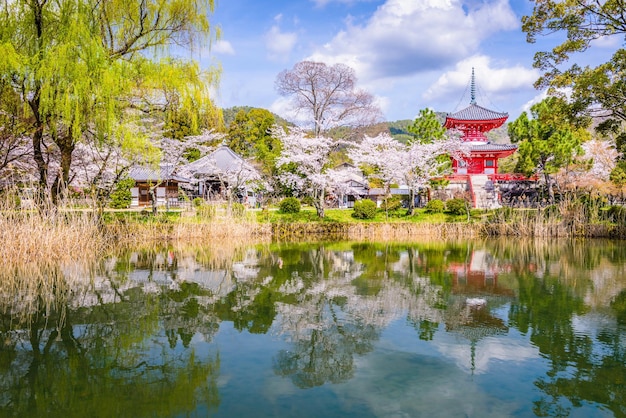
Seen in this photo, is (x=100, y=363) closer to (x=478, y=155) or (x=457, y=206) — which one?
(x=457, y=206)

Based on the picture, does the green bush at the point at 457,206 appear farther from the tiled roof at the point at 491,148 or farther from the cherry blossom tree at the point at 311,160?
the cherry blossom tree at the point at 311,160

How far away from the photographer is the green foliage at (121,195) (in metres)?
22.8

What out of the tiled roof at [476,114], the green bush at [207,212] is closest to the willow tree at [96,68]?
the green bush at [207,212]

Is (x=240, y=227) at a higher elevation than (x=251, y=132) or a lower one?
lower

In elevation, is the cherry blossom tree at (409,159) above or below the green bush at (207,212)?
above

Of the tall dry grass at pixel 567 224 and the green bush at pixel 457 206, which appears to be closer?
the tall dry grass at pixel 567 224

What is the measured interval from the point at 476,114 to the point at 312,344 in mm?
25429

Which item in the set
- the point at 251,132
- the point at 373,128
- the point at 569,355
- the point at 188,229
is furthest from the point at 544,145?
the point at 251,132

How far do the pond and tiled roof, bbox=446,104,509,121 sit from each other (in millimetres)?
18725

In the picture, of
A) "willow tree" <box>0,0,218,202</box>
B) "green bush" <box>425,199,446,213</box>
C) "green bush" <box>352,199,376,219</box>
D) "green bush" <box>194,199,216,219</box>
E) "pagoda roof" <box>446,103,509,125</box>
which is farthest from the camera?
"pagoda roof" <box>446,103,509,125</box>

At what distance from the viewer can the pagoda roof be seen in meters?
26.7

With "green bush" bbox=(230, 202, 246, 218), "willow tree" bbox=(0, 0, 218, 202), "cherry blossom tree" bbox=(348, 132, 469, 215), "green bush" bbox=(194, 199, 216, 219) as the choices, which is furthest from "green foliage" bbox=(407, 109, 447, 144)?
"willow tree" bbox=(0, 0, 218, 202)

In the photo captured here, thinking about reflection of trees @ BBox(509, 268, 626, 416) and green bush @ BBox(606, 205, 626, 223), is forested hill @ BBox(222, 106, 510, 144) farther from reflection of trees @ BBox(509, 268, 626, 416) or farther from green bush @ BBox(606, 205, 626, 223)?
reflection of trees @ BBox(509, 268, 626, 416)

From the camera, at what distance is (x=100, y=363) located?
14.3ft
